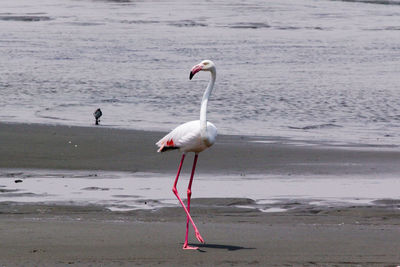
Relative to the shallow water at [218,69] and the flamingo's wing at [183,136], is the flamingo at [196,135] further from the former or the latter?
the shallow water at [218,69]

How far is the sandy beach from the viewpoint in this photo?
25.5 feet

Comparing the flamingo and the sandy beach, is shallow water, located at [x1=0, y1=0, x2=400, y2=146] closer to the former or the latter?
the sandy beach

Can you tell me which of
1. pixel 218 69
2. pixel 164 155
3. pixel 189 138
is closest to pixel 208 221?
pixel 189 138

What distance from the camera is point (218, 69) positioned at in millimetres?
27203

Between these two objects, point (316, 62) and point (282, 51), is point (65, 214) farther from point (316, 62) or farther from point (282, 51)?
point (282, 51)

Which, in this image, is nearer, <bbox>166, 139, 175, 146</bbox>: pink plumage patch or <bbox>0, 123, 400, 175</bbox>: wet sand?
<bbox>166, 139, 175, 146</bbox>: pink plumage patch

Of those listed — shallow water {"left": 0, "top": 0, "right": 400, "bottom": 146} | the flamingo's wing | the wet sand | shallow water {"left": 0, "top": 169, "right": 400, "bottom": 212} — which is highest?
the flamingo's wing

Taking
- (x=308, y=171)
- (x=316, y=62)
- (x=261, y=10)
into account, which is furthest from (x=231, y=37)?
(x=308, y=171)

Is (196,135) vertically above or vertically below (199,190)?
above

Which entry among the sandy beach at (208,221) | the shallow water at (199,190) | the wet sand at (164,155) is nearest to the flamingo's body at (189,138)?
the sandy beach at (208,221)

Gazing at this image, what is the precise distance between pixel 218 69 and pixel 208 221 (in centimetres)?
1807

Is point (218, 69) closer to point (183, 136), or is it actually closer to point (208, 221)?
point (208, 221)

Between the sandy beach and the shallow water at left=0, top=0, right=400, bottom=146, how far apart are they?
119 inches

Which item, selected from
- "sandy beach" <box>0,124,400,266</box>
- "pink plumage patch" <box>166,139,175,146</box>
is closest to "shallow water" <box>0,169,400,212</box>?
"sandy beach" <box>0,124,400,266</box>
